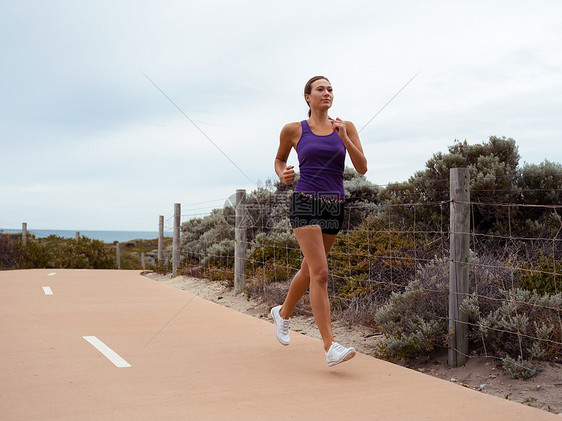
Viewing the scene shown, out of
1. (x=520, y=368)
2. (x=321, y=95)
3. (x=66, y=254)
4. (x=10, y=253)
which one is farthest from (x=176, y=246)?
(x=520, y=368)

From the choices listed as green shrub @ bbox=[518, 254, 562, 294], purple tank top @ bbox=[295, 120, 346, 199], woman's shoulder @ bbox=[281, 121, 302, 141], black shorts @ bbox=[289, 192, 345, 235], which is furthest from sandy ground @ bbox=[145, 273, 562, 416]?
woman's shoulder @ bbox=[281, 121, 302, 141]

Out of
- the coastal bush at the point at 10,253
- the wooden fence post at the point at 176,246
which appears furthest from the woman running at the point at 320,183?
the coastal bush at the point at 10,253

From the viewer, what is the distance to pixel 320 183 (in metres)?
5.30

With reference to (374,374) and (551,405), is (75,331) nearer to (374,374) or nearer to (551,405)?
(374,374)

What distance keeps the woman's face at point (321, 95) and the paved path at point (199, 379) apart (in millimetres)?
2443

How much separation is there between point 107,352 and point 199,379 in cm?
144

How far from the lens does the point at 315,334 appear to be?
7547 mm

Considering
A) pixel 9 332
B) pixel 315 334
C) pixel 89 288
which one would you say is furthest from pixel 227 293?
pixel 9 332

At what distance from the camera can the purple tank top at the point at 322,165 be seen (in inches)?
209

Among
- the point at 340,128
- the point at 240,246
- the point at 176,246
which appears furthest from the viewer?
the point at 176,246

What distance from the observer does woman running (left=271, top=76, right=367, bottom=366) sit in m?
5.18

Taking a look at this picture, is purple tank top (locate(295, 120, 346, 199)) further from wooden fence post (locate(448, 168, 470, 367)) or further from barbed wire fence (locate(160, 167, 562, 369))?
wooden fence post (locate(448, 168, 470, 367))

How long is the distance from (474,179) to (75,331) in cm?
746

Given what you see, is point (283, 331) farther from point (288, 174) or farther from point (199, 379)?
point (288, 174)
